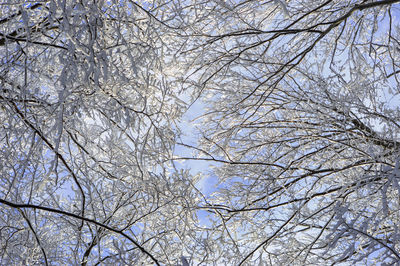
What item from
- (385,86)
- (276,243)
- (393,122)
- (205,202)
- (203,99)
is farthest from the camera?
(203,99)

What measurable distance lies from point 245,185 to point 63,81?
3.24 meters

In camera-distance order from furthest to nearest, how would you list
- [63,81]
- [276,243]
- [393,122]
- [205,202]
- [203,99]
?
1. [203,99]
2. [276,243]
3. [393,122]
4. [205,202]
5. [63,81]

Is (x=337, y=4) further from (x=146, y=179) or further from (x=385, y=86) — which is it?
(x=146, y=179)

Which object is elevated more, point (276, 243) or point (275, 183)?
point (275, 183)

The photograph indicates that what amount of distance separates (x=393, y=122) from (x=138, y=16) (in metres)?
2.75

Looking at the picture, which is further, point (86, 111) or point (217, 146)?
point (217, 146)

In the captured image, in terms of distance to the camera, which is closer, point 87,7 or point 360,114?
point 87,7

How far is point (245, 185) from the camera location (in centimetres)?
452

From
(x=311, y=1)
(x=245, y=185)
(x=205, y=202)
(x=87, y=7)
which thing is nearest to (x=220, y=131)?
(x=245, y=185)

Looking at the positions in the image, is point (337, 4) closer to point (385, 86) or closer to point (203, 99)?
point (385, 86)

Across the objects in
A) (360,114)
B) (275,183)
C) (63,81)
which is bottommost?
(63,81)

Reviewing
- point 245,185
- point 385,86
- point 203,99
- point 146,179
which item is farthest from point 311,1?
point 146,179

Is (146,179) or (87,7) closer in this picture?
(87,7)

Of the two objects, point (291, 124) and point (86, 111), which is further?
point (291, 124)
